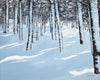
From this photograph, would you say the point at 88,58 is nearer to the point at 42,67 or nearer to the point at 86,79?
the point at 42,67

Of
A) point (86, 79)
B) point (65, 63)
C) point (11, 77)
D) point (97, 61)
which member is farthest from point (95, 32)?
point (11, 77)

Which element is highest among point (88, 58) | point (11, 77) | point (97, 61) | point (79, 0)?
point (79, 0)

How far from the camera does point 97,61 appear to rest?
5.93 m

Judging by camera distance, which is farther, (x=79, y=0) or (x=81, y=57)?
(x=79, y=0)

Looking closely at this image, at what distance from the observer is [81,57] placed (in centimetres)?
1029

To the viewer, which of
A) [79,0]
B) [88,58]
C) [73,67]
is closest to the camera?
[73,67]

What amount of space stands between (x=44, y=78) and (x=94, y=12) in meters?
4.63

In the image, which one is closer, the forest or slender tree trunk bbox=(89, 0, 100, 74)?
slender tree trunk bbox=(89, 0, 100, 74)

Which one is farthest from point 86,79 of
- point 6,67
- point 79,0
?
point 79,0

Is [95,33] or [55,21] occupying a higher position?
[55,21]

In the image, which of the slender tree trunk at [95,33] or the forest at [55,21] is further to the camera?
the forest at [55,21]

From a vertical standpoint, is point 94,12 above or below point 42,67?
above

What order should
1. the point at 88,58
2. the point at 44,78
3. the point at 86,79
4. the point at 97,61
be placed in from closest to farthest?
the point at 86,79 → the point at 97,61 → the point at 44,78 → the point at 88,58

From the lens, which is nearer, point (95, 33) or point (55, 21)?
point (95, 33)
